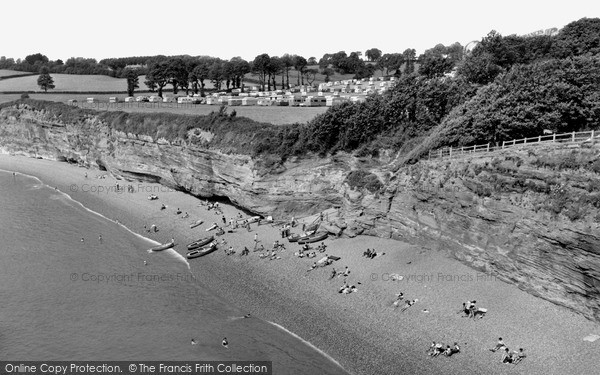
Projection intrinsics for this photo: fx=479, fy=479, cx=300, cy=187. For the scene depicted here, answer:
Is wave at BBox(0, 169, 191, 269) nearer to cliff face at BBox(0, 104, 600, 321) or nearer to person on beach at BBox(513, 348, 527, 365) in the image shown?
cliff face at BBox(0, 104, 600, 321)

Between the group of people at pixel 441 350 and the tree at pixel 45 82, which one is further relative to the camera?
the tree at pixel 45 82

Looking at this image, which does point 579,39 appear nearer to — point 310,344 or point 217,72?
point 310,344

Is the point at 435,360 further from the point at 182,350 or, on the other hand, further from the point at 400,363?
the point at 182,350

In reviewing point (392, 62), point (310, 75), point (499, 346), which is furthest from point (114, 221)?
point (392, 62)

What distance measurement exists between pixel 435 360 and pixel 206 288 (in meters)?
19.7

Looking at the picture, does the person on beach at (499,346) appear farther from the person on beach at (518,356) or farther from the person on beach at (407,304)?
the person on beach at (407,304)

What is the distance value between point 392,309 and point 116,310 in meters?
20.7

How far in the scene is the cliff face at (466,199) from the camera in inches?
1156

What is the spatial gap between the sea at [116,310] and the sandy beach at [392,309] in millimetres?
1747

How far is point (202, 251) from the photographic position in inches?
1804

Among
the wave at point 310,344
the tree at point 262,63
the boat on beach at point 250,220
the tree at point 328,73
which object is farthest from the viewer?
the tree at point 328,73

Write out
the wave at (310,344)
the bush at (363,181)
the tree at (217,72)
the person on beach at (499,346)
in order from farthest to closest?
the tree at (217,72)
the bush at (363,181)
the wave at (310,344)
the person on beach at (499,346)

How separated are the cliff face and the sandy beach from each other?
153 centimetres

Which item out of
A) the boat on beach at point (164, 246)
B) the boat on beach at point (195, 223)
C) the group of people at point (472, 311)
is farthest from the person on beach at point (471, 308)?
the boat on beach at point (195, 223)
